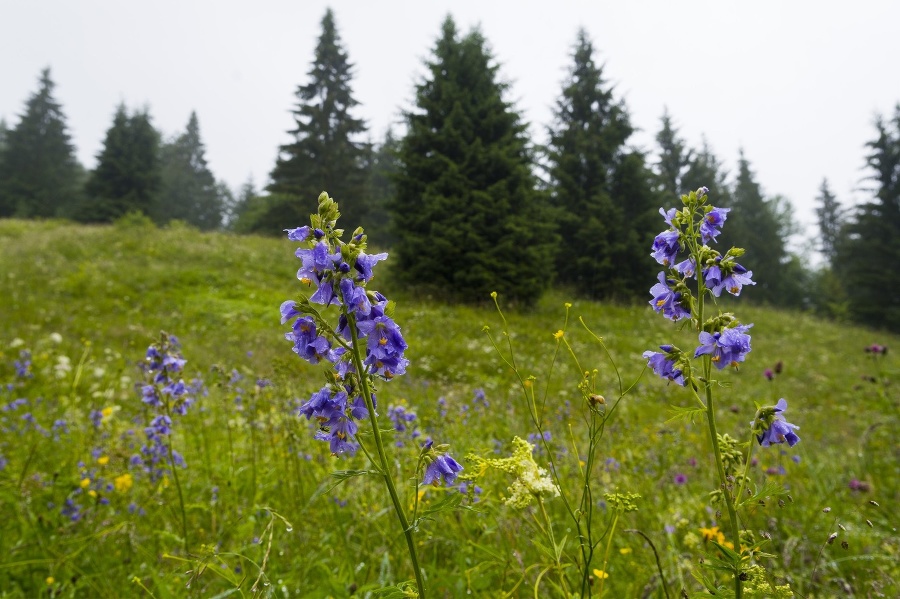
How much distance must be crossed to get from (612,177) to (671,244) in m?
17.8

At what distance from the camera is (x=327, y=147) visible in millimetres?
23719

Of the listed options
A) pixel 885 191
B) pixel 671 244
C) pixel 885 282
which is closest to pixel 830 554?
pixel 671 244

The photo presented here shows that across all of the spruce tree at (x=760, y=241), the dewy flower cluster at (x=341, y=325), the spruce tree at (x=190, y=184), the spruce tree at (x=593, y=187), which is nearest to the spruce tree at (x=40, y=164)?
the spruce tree at (x=190, y=184)

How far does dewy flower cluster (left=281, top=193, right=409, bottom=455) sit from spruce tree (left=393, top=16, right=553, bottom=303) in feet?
38.5

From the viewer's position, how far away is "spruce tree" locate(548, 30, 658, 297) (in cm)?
1666

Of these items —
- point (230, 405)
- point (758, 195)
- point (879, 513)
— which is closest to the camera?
point (879, 513)

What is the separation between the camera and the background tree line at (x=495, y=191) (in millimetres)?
13656

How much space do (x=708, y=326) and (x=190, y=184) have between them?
5312 centimetres

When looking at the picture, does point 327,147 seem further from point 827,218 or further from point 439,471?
point 827,218

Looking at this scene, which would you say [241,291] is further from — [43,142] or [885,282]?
[43,142]

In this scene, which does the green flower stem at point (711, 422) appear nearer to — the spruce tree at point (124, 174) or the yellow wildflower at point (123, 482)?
the yellow wildflower at point (123, 482)

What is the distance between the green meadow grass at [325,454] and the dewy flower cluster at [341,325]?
0.23 m

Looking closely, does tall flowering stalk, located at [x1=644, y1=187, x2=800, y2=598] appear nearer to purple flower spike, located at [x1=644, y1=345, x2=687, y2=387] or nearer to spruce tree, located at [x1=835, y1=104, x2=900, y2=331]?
purple flower spike, located at [x1=644, y1=345, x2=687, y2=387]

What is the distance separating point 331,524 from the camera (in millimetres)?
2699
